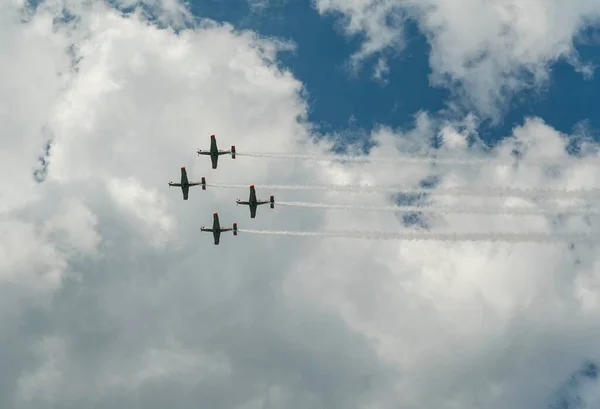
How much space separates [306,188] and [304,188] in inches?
23.3

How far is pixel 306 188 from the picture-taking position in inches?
7397

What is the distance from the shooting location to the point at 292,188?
191875 mm

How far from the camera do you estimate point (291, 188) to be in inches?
7564

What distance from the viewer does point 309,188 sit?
188375 mm

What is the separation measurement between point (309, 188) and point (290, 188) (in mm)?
5033

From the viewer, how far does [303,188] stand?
188875 millimetres

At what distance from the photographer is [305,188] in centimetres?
18788

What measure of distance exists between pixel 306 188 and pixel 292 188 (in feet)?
15.1

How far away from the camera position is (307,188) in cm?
18825

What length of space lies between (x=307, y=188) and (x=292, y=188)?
4352 millimetres

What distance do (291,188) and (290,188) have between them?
299 mm

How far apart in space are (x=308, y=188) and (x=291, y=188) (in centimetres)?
464

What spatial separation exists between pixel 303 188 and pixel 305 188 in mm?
1048

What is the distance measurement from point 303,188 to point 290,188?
4.08 m
